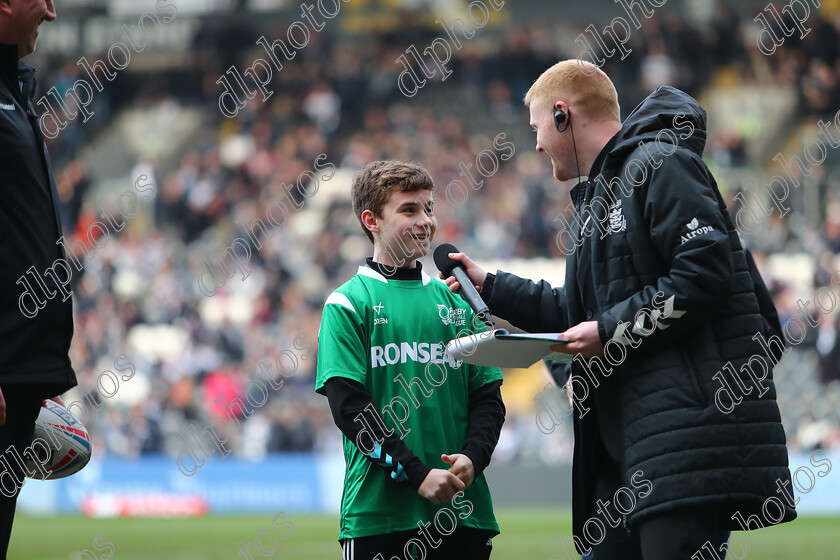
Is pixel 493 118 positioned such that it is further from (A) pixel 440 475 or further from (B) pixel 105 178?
(A) pixel 440 475

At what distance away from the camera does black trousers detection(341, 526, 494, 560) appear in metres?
3.39

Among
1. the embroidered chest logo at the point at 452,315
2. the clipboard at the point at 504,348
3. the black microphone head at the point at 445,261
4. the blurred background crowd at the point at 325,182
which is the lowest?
the clipboard at the point at 504,348

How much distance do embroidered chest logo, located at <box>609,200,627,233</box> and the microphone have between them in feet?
1.67

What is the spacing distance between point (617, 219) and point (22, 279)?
1.83 m

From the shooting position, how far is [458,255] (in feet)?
12.3

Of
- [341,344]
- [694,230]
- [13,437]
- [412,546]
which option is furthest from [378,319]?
[13,437]

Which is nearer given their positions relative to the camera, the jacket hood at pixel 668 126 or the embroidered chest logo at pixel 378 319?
the jacket hood at pixel 668 126

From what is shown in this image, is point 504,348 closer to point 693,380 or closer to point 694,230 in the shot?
point 693,380

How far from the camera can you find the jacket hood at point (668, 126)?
3.21 meters

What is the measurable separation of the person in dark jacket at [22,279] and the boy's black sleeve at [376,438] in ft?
2.85

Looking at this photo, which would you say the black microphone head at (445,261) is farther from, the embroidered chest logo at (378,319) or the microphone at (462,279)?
the embroidered chest logo at (378,319)

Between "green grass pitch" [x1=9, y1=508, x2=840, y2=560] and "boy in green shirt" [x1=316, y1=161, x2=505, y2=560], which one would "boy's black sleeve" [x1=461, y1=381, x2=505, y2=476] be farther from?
"green grass pitch" [x1=9, y1=508, x2=840, y2=560]

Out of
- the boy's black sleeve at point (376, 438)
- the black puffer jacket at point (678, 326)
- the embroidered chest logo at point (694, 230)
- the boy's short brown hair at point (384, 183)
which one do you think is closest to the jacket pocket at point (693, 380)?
the black puffer jacket at point (678, 326)

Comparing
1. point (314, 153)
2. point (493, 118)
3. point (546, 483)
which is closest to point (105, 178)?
point (314, 153)
